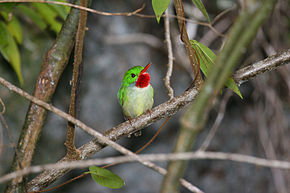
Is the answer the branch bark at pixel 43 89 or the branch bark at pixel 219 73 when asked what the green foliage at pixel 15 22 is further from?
the branch bark at pixel 219 73

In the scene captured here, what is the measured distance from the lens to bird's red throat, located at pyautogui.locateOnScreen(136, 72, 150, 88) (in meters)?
2.71

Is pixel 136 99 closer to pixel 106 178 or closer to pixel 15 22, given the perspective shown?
pixel 15 22

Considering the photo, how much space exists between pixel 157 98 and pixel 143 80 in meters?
0.62

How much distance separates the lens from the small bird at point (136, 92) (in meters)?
2.72

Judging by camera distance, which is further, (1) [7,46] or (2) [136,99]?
(2) [136,99]

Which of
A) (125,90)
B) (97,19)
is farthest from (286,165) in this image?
(97,19)

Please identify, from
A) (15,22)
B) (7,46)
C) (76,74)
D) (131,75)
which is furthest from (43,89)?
(131,75)

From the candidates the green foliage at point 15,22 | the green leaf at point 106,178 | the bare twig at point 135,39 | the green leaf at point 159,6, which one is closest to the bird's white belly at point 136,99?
the bare twig at point 135,39

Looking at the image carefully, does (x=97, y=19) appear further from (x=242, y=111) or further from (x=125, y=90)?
(x=242, y=111)

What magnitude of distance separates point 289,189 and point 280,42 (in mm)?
1437

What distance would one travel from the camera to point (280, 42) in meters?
3.21

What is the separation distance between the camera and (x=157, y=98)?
3.30 metres

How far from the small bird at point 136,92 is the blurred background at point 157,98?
17.3 inches

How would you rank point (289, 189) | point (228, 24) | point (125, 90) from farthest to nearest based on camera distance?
point (228, 24), point (289, 189), point (125, 90)
